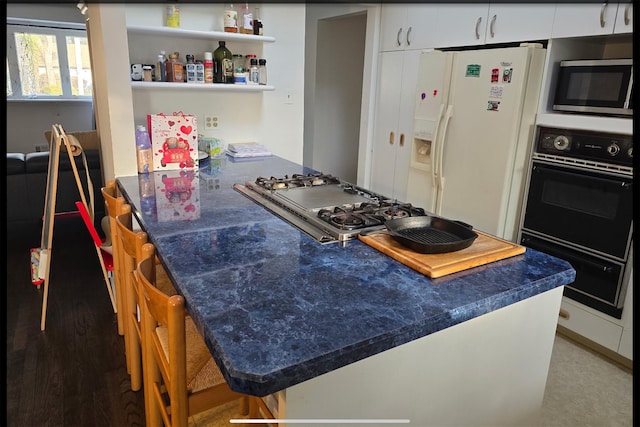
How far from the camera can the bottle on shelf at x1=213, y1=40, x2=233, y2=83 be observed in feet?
8.82

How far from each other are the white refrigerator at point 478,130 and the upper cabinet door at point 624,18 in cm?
39

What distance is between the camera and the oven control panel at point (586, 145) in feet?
6.88

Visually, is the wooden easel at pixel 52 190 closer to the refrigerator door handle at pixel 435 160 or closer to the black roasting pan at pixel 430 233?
the black roasting pan at pixel 430 233

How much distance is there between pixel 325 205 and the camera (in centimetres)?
170

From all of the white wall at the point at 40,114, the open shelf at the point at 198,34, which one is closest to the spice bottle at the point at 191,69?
the open shelf at the point at 198,34

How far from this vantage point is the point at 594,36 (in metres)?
2.25

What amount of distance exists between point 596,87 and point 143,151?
2.31 meters

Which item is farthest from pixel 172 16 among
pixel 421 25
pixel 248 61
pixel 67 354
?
pixel 67 354

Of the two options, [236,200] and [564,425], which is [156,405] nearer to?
[236,200]

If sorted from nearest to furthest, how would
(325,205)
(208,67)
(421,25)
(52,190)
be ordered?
(325,205)
(52,190)
(208,67)
(421,25)

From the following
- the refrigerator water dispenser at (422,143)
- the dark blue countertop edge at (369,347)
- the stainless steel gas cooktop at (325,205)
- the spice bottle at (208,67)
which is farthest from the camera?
the refrigerator water dispenser at (422,143)

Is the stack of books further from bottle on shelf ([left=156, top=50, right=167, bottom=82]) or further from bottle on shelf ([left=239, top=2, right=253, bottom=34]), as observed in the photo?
bottle on shelf ([left=239, top=2, right=253, bottom=34])

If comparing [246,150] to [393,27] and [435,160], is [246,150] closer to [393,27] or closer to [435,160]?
→ [435,160]

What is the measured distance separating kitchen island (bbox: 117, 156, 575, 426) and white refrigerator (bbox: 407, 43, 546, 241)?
4.75 feet
